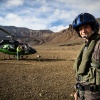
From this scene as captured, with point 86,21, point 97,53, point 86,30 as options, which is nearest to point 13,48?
point 86,30

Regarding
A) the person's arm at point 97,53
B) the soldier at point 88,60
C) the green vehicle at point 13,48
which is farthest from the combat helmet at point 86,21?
the green vehicle at point 13,48

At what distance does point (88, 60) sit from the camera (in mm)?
3725

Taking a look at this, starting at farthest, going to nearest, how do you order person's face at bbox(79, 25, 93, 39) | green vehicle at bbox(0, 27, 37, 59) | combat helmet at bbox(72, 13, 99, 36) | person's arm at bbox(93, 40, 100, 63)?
1. green vehicle at bbox(0, 27, 37, 59)
2. person's face at bbox(79, 25, 93, 39)
3. combat helmet at bbox(72, 13, 99, 36)
4. person's arm at bbox(93, 40, 100, 63)

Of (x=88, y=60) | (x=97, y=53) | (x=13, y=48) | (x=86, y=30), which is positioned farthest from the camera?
(x=13, y=48)

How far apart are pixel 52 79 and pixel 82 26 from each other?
928 centimetres

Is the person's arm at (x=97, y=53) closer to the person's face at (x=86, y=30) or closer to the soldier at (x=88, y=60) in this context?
the soldier at (x=88, y=60)

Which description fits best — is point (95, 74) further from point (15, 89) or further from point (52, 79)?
point (52, 79)

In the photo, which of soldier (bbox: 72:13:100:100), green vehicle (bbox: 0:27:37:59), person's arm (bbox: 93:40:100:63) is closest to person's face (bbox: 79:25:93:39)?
soldier (bbox: 72:13:100:100)

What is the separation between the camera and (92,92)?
369 centimetres

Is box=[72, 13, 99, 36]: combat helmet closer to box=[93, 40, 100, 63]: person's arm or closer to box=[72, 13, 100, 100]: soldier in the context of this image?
box=[72, 13, 100, 100]: soldier

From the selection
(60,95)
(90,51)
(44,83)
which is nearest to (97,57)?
(90,51)

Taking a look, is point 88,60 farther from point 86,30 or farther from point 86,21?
point 86,21

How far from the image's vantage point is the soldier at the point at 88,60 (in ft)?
11.8

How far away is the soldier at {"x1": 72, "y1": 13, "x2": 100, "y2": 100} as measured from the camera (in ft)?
11.8
